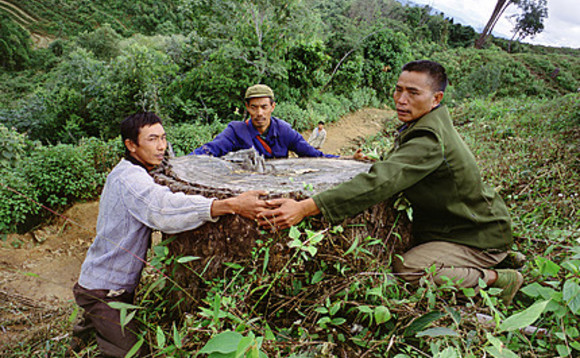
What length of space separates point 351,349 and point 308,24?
1184cm

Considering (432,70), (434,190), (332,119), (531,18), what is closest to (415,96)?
(432,70)

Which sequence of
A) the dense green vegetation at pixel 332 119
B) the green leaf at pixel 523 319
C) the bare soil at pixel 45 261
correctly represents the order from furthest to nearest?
the bare soil at pixel 45 261
the dense green vegetation at pixel 332 119
the green leaf at pixel 523 319

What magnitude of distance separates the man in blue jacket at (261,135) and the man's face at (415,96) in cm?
138

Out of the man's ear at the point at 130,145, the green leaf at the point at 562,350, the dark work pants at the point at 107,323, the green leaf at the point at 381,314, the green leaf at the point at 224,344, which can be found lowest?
the dark work pants at the point at 107,323

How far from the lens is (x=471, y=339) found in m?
1.46

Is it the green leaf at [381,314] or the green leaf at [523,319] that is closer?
the green leaf at [523,319]

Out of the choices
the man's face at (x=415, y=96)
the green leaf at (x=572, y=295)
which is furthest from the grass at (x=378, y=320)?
the man's face at (x=415, y=96)

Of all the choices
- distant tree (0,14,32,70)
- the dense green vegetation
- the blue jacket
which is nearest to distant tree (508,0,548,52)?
the dense green vegetation

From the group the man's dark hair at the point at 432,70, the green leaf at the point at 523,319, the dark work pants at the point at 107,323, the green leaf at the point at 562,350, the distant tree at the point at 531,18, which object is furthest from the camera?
the distant tree at the point at 531,18

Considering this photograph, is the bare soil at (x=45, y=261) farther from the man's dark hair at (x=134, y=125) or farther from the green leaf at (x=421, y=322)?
the green leaf at (x=421, y=322)

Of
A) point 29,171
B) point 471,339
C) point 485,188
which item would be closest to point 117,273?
point 471,339

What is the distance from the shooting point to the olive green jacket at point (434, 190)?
1.67m

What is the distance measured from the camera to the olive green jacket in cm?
167

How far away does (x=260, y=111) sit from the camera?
3516mm
